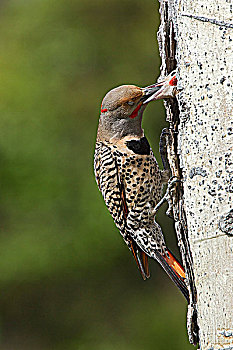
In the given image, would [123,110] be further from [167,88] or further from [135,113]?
[167,88]

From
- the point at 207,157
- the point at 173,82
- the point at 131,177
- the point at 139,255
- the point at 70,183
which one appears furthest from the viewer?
the point at 70,183

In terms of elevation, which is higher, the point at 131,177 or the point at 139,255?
the point at 131,177

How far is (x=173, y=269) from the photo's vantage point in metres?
2.27

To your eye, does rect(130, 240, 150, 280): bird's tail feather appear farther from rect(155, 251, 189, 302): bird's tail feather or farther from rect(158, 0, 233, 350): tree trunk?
rect(158, 0, 233, 350): tree trunk

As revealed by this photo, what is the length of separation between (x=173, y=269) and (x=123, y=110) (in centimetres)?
67

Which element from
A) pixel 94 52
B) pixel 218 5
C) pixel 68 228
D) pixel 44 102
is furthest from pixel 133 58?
pixel 218 5

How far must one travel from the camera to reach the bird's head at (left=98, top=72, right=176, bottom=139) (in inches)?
88.0

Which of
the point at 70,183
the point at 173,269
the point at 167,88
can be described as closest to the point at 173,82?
the point at 167,88

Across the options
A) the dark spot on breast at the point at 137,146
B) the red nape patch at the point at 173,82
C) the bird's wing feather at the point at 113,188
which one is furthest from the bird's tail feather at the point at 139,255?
the red nape patch at the point at 173,82

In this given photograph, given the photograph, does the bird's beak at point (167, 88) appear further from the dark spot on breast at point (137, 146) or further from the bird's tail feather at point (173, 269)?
the bird's tail feather at point (173, 269)

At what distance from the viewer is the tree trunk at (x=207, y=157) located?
165 cm

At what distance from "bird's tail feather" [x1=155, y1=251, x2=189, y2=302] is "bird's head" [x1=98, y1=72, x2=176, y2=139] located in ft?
1.71

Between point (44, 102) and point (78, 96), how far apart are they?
12.4 inches

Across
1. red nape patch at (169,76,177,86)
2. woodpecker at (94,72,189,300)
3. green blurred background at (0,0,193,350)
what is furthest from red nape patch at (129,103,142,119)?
green blurred background at (0,0,193,350)
